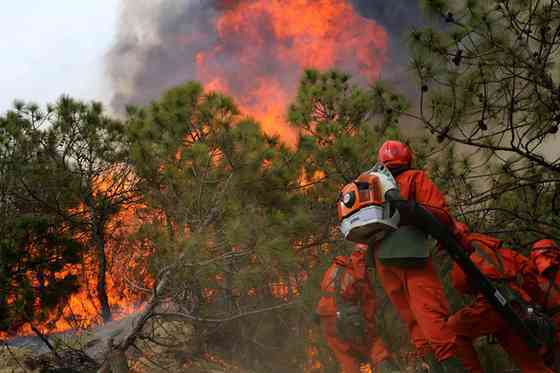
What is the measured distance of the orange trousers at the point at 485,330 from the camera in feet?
9.43

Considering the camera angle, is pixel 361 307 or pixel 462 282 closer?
pixel 462 282

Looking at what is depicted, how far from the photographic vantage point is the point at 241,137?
19.3 ft

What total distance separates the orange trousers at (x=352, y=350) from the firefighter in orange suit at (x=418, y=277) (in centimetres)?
119

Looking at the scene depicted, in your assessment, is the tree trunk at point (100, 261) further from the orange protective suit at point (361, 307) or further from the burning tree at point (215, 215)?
the orange protective suit at point (361, 307)

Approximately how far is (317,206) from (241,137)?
1325mm

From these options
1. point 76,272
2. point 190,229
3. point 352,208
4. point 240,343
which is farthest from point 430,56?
point 76,272

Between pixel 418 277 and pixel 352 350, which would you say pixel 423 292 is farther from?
pixel 352 350

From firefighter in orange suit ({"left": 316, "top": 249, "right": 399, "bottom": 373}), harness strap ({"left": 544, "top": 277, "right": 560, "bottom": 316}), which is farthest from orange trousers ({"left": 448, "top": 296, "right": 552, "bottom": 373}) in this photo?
firefighter in orange suit ({"left": 316, "top": 249, "right": 399, "bottom": 373})

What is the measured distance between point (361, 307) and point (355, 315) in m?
0.11

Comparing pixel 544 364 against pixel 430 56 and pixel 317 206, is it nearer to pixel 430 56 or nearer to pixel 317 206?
pixel 430 56

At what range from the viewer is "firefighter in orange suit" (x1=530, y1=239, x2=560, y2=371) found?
306 centimetres

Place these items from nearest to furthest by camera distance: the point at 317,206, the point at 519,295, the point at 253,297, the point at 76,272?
1. the point at 519,295
2. the point at 317,206
3. the point at 253,297
4. the point at 76,272

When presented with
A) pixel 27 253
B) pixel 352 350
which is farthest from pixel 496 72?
pixel 27 253

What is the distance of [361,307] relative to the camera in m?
4.40
